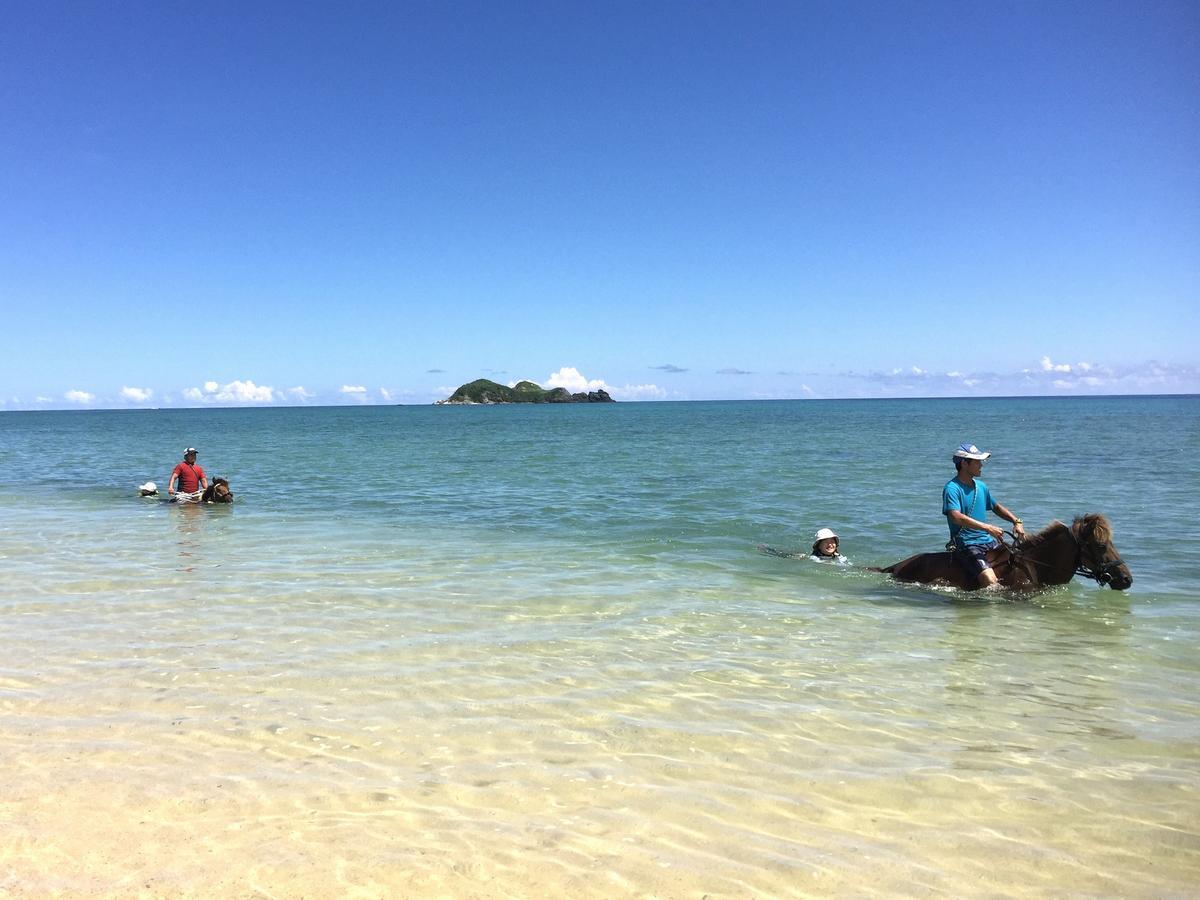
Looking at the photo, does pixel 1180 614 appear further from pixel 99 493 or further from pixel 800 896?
pixel 99 493

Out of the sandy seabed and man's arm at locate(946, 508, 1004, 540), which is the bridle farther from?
the sandy seabed

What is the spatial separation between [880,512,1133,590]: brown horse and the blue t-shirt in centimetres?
33

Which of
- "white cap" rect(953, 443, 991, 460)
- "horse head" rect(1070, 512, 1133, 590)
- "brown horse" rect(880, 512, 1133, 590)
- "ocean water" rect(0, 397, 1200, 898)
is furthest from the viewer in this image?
"white cap" rect(953, 443, 991, 460)

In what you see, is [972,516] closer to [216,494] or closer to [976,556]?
[976,556]

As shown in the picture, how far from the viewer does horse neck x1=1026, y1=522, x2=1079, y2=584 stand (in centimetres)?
1014

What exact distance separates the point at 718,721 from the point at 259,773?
130 inches

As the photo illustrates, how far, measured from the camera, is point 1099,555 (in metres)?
9.72

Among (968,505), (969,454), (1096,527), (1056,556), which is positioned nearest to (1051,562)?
(1056,556)

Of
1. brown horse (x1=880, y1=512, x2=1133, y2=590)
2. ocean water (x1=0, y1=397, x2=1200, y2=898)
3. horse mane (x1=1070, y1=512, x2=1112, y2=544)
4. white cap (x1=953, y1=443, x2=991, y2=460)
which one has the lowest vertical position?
ocean water (x1=0, y1=397, x2=1200, y2=898)

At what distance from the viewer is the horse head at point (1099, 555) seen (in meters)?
9.54

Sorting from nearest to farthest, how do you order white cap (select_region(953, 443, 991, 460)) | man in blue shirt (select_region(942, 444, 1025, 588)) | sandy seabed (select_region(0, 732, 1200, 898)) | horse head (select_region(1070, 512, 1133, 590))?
1. sandy seabed (select_region(0, 732, 1200, 898))
2. horse head (select_region(1070, 512, 1133, 590))
3. white cap (select_region(953, 443, 991, 460))
4. man in blue shirt (select_region(942, 444, 1025, 588))

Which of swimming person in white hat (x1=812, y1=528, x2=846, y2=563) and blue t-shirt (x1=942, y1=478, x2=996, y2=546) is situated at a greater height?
blue t-shirt (x1=942, y1=478, x2=996, y2=546)

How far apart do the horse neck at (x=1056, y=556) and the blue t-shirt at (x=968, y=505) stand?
585mm

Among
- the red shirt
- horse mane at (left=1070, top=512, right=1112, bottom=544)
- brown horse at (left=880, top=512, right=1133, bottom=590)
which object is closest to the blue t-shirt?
brown horse at (left=880, top=512, right=1133, bottom=590)
